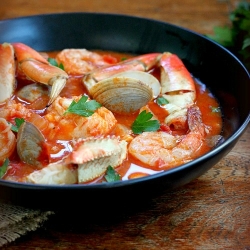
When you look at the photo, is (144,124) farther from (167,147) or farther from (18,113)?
(18,113)

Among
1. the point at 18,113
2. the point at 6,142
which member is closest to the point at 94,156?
the point at 6,142

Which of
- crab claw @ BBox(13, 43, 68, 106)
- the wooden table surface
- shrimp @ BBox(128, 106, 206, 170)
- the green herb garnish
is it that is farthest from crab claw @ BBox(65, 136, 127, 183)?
the green herb garnish

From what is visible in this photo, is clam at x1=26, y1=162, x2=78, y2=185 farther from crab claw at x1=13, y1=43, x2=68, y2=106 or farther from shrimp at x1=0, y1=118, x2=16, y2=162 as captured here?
crab claw at x1=13, y1=43, x2=68, y2=106

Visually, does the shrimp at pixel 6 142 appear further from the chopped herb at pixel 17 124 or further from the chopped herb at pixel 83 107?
the chopped herb at pixel 83 107

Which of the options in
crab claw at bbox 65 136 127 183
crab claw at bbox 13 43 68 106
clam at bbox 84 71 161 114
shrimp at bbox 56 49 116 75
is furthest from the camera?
shrimp at bbox 56 49 116 75

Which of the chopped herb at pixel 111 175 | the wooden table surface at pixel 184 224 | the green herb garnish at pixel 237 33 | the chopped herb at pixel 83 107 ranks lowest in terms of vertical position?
the wooden table surface at pixel 184 224

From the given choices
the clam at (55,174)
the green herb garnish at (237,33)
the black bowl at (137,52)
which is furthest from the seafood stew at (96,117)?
the green herb garnish at (237,33)

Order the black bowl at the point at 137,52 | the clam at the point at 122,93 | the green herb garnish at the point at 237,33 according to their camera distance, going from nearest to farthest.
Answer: the black bowl at the point at 137,52, the clam at the point at 122,93, the green herb garnish at the point at 237,33
